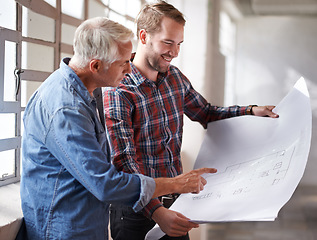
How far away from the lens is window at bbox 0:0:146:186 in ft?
3.93

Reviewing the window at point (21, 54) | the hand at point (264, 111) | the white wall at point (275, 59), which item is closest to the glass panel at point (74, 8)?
the window at point (21, 54)

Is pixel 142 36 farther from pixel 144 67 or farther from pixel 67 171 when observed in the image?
pixel 67 171

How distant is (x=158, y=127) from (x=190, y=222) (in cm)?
31

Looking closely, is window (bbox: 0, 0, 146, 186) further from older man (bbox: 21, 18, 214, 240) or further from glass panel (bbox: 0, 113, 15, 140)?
older man (bbox: 21, 18, 214, 240)

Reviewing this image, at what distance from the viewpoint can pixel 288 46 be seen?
157cm

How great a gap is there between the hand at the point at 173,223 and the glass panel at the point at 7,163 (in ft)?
1.98

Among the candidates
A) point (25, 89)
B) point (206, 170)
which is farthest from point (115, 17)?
point (206, 170)

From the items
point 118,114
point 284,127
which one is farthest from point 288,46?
point 118,114

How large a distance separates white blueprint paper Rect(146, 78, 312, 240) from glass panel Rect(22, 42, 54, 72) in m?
0.63

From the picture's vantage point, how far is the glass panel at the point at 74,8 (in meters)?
1.45

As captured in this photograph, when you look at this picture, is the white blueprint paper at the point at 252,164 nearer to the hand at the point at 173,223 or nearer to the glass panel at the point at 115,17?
the hand at the point at 173,223

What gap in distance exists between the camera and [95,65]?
79cm

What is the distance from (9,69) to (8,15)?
17cm

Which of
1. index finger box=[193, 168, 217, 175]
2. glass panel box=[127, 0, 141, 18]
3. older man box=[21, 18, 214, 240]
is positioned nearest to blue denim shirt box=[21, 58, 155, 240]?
older man box=[21, 18, 214, 240]
